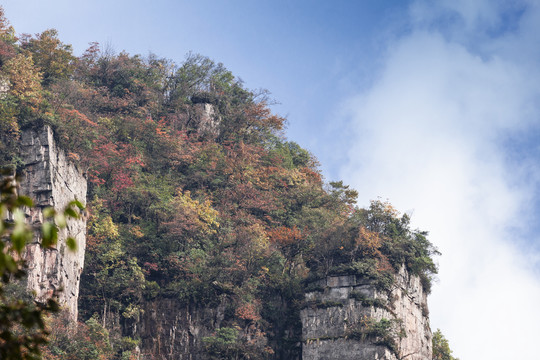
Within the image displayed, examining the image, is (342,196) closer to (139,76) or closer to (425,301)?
(425,301)

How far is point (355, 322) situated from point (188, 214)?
8766 mm

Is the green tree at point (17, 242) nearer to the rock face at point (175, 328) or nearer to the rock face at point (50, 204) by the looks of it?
the rock face at point (50, 204)

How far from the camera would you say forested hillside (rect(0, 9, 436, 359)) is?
31.3 meters

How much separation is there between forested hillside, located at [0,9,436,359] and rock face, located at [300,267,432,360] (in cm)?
66

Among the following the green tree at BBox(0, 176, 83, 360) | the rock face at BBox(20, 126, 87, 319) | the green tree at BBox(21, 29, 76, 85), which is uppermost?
the green tree at BBox(21, 29, 76, 85)

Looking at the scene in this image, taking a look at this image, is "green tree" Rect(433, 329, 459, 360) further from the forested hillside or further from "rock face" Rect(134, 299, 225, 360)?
"rock face" Rect(134, 299, 225, 360)

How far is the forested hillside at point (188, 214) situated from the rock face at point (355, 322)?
0.66 metres

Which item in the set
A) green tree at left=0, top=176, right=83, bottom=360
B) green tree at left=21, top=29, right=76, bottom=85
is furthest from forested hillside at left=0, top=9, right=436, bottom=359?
green tree at left=0, top=176, right=83, bottom=360

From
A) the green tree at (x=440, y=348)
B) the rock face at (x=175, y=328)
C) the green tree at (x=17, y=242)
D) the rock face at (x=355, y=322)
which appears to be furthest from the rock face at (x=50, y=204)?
the green tree at (x=17, y=242)

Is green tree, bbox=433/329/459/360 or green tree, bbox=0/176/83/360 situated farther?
green tree, bbox=433/329/459/360

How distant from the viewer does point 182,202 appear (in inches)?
1407

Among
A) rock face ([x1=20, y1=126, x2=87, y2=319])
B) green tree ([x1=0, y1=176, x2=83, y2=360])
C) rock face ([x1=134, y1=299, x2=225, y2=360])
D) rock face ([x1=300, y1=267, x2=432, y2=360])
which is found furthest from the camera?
rock face ([x1=134, y1=299, x2=225, y2=360])

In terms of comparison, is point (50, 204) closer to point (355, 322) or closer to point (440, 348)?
point (355, 322)

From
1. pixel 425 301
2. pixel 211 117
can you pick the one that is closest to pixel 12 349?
pixel 425 301
